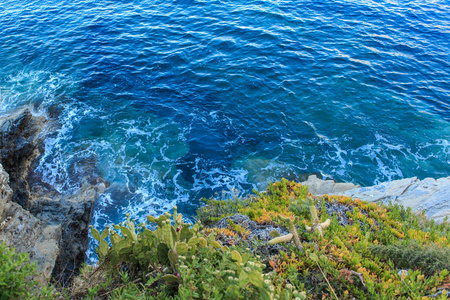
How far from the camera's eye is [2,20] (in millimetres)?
24094

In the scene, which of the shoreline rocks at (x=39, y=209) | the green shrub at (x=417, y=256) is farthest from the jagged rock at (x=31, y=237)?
the green shrub at (x=417, y=256)

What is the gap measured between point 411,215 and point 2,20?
30.7 m

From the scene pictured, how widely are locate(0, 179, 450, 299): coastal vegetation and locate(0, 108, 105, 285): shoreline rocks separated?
1.68 m

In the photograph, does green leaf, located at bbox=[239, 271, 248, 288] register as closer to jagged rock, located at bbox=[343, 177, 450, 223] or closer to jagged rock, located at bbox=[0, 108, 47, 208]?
jagged rock, located at bbox=[343, 177, 450, 223]

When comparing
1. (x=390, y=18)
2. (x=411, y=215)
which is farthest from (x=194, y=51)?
(x=411, y=215)

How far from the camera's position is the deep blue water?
1235 centimetres

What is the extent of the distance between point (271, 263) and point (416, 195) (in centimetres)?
655

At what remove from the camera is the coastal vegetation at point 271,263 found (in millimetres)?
4023

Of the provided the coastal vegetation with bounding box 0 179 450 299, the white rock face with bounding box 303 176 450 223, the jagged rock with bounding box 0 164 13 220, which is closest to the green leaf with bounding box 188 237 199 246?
the coastal vegetation with bounding box 0 179 450 299

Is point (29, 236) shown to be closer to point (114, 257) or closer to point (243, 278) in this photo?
point (114, 257)

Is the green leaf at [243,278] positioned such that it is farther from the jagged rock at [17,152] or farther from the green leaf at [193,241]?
the jagged rock at [17,152]

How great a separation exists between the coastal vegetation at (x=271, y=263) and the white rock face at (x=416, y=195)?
1730 mm

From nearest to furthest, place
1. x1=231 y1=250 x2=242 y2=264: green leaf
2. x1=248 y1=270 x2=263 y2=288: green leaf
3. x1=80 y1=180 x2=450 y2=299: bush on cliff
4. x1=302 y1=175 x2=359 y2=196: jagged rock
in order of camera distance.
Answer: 1. x1=248 y1=270 x2=263 y2=288: green leaf
2. x1=231 y1=250 x2=242 y2=264: green leaf
3. x1=80 y1=180 x2=450 y2=299: bush on cliff
4. x1=302 y1=175 x2=359 y2=196: jagged rock

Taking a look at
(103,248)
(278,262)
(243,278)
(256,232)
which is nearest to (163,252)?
(103,248)
